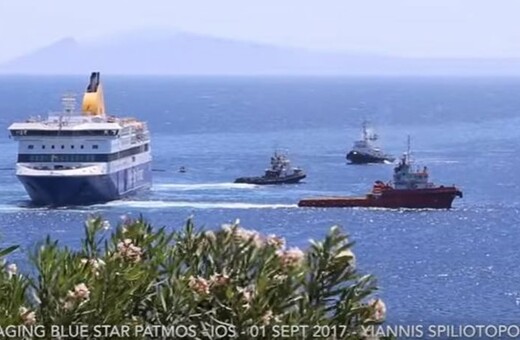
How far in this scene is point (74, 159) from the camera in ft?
195

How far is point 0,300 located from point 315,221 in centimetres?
4377

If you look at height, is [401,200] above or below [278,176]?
above

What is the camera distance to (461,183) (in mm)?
66750

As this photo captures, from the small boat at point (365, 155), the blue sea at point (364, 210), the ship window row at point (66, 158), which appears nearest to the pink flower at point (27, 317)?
the blue sea at point (364, 210)

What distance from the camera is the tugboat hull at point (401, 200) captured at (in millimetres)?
56344

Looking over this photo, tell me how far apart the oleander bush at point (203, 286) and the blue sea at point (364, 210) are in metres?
0.37

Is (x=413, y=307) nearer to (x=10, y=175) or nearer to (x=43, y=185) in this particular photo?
(x=43, y=185)

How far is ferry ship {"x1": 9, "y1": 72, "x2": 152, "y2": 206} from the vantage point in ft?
189

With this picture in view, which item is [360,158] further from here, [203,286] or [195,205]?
[203,286]

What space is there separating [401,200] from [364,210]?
185 centimetres

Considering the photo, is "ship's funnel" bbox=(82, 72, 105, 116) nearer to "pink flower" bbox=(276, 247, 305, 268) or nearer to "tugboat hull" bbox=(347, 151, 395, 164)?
"tugboat hull" bbox=(347, 151, 395, 164)

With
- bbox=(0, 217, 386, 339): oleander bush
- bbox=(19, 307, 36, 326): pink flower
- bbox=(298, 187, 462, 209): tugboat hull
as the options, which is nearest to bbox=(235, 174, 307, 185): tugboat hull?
bbox=(298, 187, 462, 209): tugboat hull

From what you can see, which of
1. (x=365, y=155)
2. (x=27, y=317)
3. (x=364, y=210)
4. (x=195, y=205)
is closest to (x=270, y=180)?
(x=195, y=205)

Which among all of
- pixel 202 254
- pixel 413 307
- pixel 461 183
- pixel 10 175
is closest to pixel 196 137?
pixel 10 175
